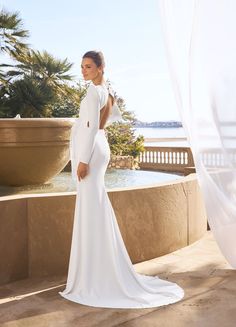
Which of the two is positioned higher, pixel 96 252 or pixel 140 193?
pixel 140 193

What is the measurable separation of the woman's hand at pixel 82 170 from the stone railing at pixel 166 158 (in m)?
8.18

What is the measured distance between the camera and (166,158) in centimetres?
1197

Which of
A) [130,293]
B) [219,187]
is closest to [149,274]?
[130,293]

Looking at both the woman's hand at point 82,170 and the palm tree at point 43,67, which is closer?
the woman's hand at point 82,170

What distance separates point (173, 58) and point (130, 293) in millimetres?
1805

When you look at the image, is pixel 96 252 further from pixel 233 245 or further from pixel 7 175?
pixel 7 175

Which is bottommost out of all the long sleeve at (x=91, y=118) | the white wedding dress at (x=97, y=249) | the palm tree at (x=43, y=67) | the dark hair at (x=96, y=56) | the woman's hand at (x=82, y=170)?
the white wedding dress at (x=97, y=249)

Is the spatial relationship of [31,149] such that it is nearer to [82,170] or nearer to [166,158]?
[82,170]

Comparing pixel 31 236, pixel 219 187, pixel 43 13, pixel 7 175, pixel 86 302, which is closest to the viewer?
pixel 86 302

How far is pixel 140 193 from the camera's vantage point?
3.79 metres

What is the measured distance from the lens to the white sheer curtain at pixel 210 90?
138 inches

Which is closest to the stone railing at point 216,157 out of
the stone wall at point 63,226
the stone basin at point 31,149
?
the stone wall at point 63,226

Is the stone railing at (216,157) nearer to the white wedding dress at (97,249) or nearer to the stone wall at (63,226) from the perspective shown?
the stone wall at (63,226)

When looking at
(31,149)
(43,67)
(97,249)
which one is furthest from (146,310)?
(43,67)
